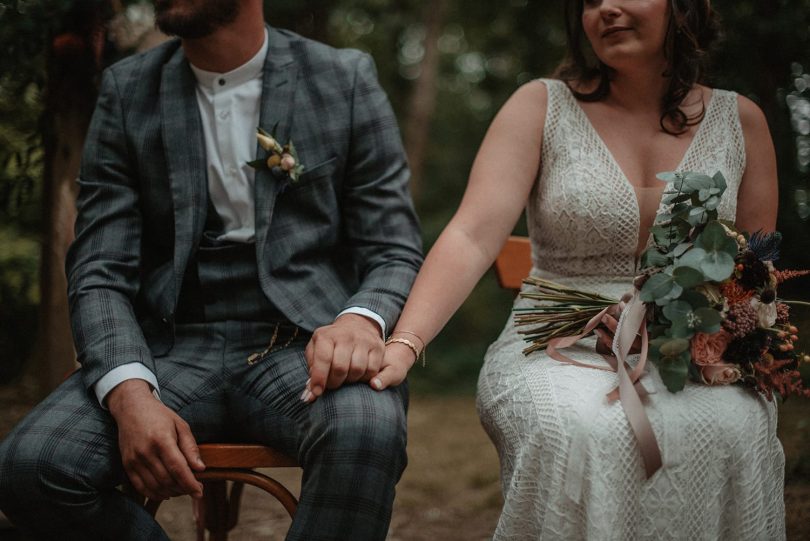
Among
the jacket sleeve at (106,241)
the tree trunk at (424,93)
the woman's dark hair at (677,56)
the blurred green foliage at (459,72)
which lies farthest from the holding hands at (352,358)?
the tree trunk at (424,93)

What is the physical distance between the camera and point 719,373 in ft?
6.03

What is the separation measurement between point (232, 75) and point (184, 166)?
0.32m

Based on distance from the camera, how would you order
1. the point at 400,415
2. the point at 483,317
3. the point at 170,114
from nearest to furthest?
1. the point at 400,415
2. the point at 170,114
3. the point at 483,317

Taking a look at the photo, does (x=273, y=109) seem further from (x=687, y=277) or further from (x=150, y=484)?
(x=687, y=277)

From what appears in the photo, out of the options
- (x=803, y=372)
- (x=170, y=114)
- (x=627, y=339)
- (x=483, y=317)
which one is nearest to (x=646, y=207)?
(x=627, y=339)

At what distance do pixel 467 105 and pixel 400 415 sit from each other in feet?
27.0

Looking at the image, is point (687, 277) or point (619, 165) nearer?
point (687, 277)

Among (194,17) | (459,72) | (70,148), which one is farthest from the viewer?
(459,72)

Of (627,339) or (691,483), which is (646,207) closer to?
(627,339)

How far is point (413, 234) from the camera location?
7.77 ft

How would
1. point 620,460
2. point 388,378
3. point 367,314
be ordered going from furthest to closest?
1. point 367,314
2. point 388,378
3. point 620,460

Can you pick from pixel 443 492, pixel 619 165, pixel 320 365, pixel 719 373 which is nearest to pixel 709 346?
pixel 719 373

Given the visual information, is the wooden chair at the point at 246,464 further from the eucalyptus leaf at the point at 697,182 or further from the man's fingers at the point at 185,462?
the eucalyptus leaf at the point at 697,182

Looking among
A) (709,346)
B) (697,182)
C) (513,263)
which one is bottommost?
(513,263)
